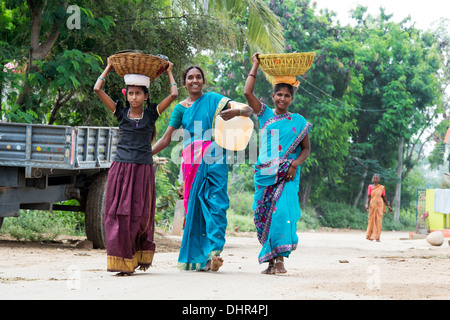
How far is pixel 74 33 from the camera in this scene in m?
12.8

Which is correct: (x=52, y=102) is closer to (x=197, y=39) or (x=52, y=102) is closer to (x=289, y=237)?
(x=197, y=39)

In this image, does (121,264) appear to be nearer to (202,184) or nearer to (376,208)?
(202,184)

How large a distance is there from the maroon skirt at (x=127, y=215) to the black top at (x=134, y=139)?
0.07 m

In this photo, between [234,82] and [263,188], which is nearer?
[263,188]

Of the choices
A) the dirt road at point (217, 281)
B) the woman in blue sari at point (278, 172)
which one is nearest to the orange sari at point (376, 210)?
the dirt road at point (217, 281)

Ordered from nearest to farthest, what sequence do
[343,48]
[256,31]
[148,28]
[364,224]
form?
[148,28], [256,31], [343,48], [364,224]

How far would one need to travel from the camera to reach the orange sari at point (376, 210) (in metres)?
19.1

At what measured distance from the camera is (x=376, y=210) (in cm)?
1914

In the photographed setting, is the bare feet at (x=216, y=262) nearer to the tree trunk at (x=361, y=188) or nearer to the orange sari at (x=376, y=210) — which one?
the orange sari at (x=376, y=210)

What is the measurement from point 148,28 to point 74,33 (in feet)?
6.36

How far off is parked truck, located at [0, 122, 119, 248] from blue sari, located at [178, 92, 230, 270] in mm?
2555

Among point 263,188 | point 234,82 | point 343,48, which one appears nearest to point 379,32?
point 343,48

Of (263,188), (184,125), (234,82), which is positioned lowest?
(263,188)

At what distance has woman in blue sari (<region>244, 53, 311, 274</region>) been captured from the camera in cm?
739
